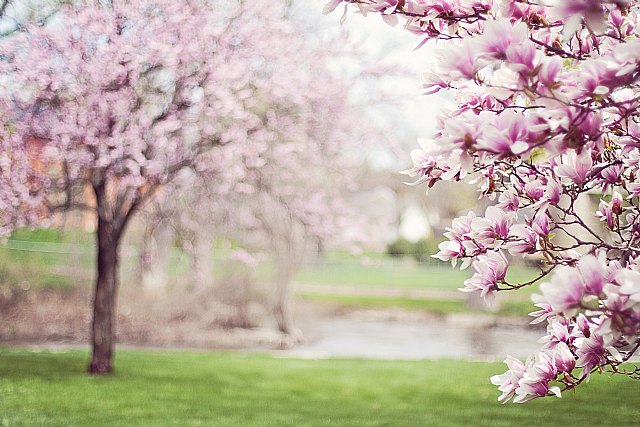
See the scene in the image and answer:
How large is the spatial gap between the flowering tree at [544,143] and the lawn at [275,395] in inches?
144

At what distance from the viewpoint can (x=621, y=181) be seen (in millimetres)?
2557

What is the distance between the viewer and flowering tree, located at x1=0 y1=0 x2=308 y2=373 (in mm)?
6609

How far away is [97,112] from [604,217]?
5220 mm

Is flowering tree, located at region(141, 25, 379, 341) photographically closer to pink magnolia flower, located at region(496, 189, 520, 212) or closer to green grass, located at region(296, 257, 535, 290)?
pink magnolia flower, located at region(496, 189, 520, 212)

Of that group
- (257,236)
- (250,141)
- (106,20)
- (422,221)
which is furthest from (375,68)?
(422,221)

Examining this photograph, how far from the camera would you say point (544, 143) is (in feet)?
6.11

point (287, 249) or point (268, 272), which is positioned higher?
point (287, 249)

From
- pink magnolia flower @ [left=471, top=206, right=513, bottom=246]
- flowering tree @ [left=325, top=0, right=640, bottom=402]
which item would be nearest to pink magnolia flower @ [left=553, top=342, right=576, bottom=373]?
flowering tree @ [left=325, top=0, right=640, bottom=402]

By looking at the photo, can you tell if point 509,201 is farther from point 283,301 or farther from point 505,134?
point 283,301

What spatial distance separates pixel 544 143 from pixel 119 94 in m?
5.56

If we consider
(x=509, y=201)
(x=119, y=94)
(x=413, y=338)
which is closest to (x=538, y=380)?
(x=509, y=201)

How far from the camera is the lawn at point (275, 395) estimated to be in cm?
596

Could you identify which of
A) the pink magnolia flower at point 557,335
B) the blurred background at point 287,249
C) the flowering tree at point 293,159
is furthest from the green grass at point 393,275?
the pink magnolia flower at point 557,335

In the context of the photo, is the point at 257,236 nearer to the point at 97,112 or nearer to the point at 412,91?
the point at 412,91
